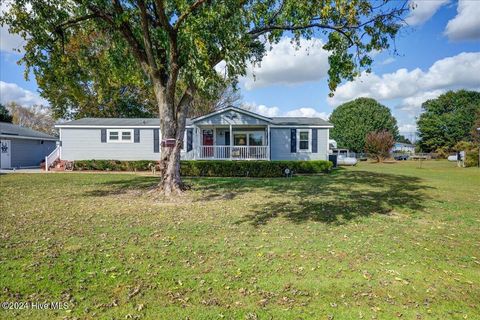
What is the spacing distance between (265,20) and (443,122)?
49.6 meters

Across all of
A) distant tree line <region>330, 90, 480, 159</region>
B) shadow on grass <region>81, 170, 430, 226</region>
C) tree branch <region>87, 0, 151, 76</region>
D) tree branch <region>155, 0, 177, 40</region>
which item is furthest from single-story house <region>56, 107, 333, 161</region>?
distant tree line <region>330, 90, 480, 159</region>

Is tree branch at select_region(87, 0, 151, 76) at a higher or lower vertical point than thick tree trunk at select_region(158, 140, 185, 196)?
higher

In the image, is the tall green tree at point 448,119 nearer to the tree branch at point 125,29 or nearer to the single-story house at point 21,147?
the tree branch at point 125,29

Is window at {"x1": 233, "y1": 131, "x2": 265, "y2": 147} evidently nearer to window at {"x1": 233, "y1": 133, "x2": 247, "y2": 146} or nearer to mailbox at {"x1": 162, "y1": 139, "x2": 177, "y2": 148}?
window at {"x1": 233, "y1": 133, "x2": 247, "y2": 146}

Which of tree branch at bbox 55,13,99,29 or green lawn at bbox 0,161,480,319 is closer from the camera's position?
green lawn at bbox 0,161,480,319

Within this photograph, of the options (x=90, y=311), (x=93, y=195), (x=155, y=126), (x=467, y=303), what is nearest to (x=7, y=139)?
(x=155, y=126)

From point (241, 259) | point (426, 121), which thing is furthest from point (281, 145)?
point (426, 121)

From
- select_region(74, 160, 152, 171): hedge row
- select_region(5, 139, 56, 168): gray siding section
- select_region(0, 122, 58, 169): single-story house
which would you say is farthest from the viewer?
select_region(5, 139, 56, 168): gray siding section

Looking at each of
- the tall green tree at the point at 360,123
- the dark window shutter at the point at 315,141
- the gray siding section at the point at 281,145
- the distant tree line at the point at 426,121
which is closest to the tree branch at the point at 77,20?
the gray siding section at the point at 281,145

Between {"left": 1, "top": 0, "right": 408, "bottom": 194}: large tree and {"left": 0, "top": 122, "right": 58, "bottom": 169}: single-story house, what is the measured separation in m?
14.8

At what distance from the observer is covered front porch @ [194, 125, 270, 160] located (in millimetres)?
20422

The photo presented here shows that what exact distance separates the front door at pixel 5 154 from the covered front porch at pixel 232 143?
13.8m

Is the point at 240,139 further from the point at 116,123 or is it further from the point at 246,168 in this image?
the point at 116,123

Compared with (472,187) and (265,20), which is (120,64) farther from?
(472,187)
